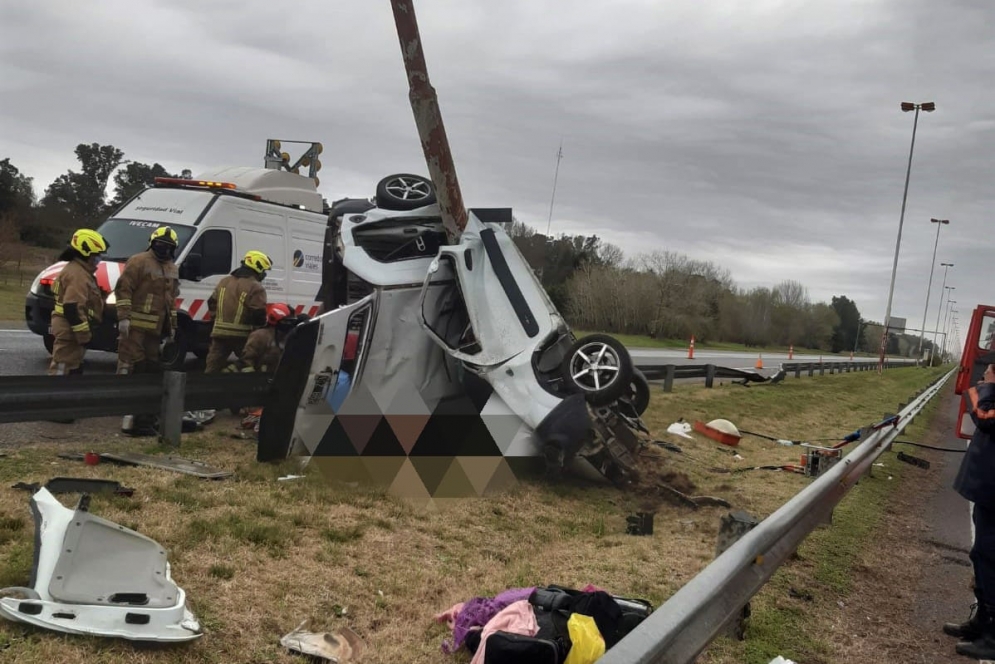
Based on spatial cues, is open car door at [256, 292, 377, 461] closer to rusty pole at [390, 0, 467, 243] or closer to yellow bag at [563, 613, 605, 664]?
rusty pole at [390, 0, 467, 243]

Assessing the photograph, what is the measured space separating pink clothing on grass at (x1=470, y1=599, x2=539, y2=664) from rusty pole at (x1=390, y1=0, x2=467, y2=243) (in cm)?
379

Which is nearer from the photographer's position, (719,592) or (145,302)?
(719,592)

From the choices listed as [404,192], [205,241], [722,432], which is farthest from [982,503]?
[205,241]

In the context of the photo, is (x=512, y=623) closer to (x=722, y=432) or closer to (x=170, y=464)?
(x=170, y=464)

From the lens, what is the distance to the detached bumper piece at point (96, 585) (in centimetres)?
271

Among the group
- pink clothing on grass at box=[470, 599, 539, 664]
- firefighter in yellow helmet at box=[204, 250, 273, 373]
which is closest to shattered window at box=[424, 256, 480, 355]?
firefighter in yellow helmet at box=[204, 250, 273, 373]

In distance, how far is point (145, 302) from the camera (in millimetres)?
7250

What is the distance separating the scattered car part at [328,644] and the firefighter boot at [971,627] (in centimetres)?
297

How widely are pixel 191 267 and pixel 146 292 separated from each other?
267cm

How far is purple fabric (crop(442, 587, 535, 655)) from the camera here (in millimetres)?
3089

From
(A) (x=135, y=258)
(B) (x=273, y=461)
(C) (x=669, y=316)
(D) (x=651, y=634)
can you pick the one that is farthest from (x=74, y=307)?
(C) (x=669, y=316)

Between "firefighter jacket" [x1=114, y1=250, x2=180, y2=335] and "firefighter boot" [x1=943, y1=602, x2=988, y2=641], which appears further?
"firefighter jacket" [x1=114, y1=250, x2=180, y2=335]

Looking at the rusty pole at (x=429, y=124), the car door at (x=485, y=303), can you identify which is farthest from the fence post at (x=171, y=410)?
the rusty pole at (x=429, y=124)

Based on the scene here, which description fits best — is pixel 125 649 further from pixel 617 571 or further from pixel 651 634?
pixel 617 571
